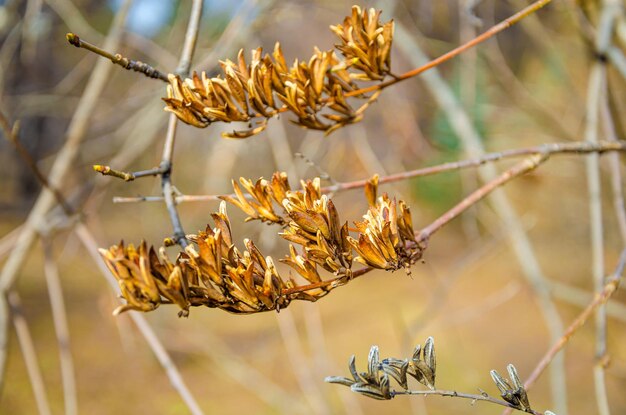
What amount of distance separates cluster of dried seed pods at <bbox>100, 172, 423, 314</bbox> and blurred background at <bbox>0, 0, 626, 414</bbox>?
61 cm

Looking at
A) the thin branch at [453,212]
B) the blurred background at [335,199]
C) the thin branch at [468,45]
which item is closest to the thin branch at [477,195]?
the thin branch at [453,212]

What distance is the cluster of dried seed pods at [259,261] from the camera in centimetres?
32

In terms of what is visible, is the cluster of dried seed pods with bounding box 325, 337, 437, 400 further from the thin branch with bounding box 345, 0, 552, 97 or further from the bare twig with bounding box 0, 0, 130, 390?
the bare twig with bounding box 0, 0, 130, 390

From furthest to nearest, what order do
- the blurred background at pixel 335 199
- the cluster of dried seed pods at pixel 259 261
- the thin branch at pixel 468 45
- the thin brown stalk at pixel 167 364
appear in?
the blurred background at pixel 335 199
the thin brown stalk at pixel 167 364
the thin branch at pixel 468 45
the cluster of dried seed pods at pixel 259 261

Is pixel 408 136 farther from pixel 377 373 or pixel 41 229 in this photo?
pixel 377 373

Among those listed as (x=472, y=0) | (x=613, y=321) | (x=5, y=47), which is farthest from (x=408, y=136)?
(x=613, y=321)

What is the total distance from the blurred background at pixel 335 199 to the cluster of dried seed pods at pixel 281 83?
538mm

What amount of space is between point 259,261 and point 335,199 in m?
2.15

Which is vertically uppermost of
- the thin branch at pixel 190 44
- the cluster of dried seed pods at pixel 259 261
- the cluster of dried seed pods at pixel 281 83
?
the thin branch at pixel 190 44

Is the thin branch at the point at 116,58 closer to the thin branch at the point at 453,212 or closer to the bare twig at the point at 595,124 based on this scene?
the thin branch at the point at 453,212

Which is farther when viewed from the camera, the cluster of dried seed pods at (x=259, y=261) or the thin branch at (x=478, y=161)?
the thin branch at (x=478, y=161)

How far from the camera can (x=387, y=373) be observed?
0.35 m

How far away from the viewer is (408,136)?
1713 millimetres

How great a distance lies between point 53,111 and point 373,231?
2.13 meters
